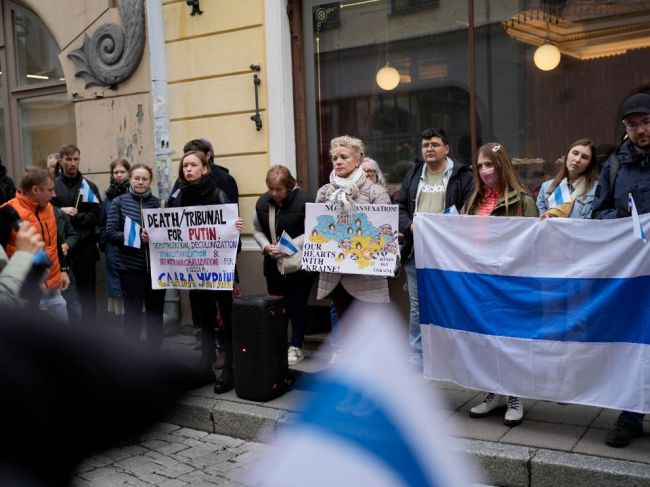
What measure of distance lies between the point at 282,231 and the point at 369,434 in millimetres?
5386

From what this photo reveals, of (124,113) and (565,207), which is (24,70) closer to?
(124,113)

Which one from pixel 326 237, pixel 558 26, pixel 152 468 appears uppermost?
pixel 558 26

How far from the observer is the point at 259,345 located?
228 inches

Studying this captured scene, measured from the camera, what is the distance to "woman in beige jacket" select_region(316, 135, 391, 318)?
589 cm

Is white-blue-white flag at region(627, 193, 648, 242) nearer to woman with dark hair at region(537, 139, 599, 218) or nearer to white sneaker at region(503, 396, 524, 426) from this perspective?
woman with dark hair at region(537, 139, 599, 218)

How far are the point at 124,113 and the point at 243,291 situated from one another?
9.38 ft

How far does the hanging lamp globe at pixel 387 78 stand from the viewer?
25.6ft

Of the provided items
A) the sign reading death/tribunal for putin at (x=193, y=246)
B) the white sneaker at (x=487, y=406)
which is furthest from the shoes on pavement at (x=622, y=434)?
the sign reading death/tribunal for putin at (x=193, y=246)

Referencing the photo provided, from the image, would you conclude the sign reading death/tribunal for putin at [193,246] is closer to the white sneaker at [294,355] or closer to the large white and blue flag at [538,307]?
the white sneaker at [294,355]

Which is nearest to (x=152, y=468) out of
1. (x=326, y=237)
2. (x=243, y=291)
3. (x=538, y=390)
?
(x=326, y=237)

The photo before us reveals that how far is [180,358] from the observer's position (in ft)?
5.62

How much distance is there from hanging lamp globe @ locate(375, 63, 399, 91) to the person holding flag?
2.62 meters

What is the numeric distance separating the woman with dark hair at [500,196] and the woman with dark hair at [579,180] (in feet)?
0.80

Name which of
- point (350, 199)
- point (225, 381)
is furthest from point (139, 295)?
point (350, 199)
